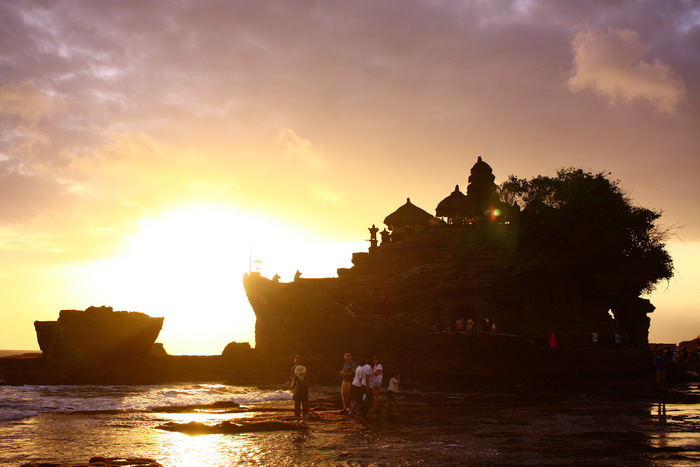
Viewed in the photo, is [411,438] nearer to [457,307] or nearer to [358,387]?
[358,387]

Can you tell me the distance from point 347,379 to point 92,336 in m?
29.0

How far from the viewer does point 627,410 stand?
20906 millimetres

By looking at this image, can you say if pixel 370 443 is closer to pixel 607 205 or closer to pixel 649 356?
pixel 649 356

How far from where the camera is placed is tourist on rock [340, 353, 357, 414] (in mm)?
19391

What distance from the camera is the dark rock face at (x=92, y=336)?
137 ft

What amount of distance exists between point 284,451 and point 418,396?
15.9m

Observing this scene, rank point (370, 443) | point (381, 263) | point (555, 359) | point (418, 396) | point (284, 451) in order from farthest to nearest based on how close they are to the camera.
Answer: point (381, 263)
point (555, 359)
point (418, 396)
point (370, 443)
point (284, 451)

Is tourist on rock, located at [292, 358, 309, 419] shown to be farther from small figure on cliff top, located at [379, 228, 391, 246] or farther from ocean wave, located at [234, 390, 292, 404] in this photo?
small figure on cliff top, located at [379, 228, 391, 246]

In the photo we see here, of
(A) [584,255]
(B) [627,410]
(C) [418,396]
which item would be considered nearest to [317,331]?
(C) [418,396]

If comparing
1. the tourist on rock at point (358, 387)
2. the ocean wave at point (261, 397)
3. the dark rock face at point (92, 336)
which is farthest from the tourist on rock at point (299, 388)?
the dark rock face at point (92, 336)

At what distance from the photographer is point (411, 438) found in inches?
557

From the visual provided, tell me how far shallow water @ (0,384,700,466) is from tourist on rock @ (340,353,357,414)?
6.46ft

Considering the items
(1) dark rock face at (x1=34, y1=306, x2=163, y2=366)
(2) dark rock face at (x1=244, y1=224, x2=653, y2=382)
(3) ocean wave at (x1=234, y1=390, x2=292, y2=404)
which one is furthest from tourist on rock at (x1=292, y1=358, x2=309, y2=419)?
(1) dark rock face at (x1=34, y1=306, x2=163, y2=366)

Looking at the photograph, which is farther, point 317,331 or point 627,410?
point 317,331
